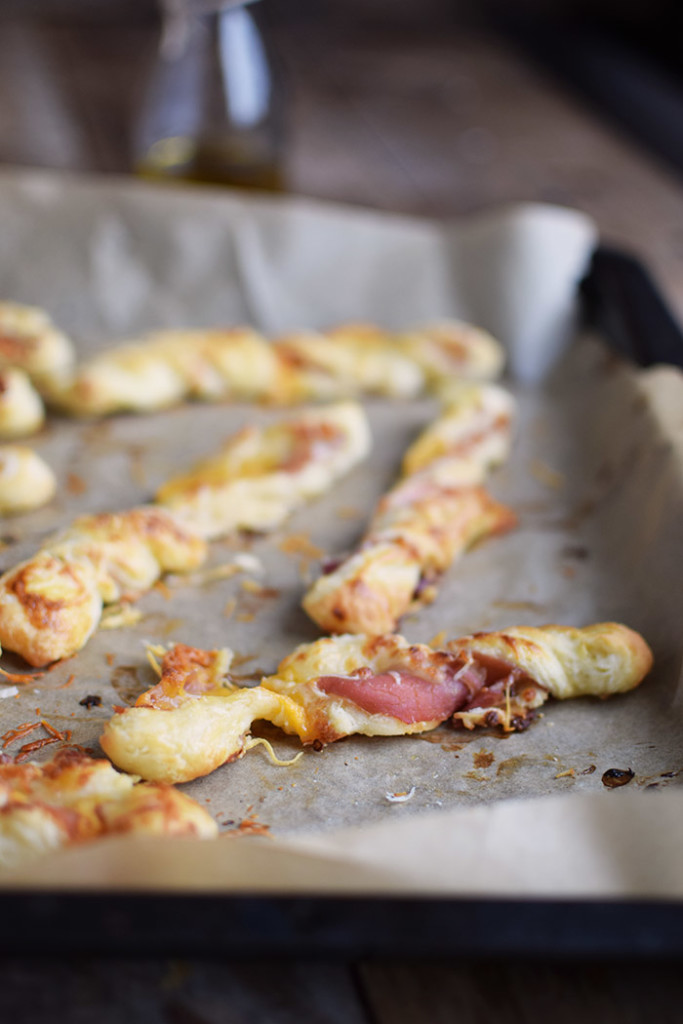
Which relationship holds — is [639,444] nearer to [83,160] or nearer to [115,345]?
[115,345]

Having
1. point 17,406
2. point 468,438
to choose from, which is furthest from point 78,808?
point 468,438

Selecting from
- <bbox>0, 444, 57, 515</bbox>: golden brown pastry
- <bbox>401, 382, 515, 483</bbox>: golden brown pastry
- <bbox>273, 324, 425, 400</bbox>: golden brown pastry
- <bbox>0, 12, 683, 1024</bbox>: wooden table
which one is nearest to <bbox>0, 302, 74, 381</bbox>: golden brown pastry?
<bbox>0, 444, 57, 515</bbox>: golden brown pastry

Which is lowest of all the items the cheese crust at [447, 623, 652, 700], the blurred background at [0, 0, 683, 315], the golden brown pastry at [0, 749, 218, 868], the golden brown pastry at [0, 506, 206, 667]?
the golden brown pastry at [0, 506, 206, 667]

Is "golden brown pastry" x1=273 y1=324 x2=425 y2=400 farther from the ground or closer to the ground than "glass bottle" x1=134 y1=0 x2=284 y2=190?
closer to the ground

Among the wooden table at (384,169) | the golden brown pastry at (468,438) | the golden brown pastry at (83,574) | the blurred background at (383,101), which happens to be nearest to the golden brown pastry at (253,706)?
the golden brown pastry at (83,574)

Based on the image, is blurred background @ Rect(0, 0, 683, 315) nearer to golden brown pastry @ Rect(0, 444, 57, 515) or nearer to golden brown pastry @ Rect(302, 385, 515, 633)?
golden brown pastry @ Rect(302, 385, 515, 633)

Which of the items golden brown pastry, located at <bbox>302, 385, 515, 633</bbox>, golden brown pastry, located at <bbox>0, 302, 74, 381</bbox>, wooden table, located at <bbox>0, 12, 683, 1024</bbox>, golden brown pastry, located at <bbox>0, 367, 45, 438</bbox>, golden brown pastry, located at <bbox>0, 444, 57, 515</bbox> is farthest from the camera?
golden brown pastry, located at <bbox>0, 302, 74, 381</bbox>

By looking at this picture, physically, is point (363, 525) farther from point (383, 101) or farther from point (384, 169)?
point (383, 101)
